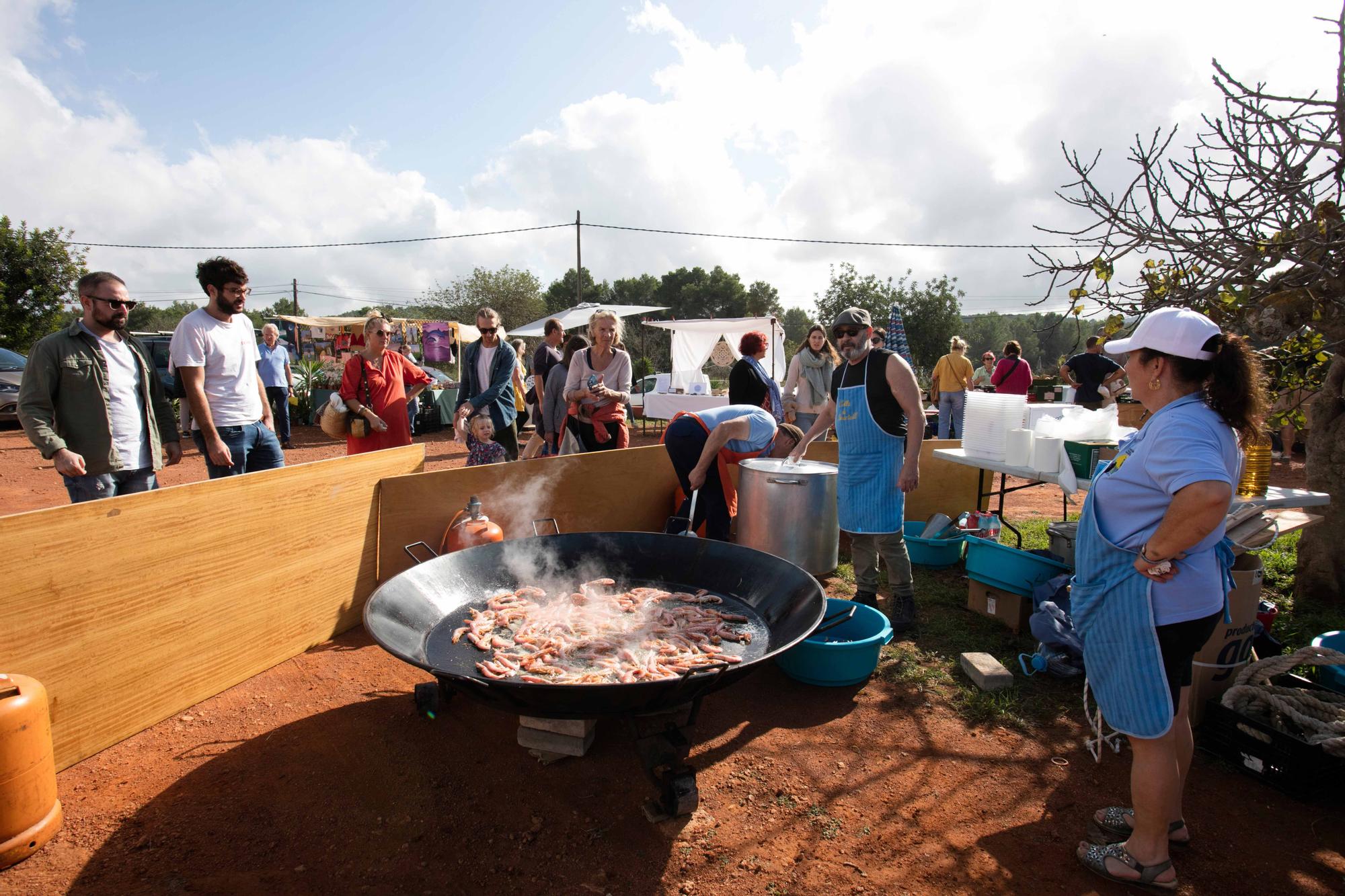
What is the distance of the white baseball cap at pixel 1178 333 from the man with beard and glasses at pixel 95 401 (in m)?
4.42

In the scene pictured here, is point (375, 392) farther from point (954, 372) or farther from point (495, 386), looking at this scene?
point (954, 372)

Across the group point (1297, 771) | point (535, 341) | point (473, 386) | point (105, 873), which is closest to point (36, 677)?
point (105, 873)

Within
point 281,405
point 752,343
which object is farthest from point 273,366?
point 752,343

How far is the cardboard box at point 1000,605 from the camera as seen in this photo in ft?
13.9

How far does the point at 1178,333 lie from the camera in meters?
2.02

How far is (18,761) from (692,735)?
7.81 feet

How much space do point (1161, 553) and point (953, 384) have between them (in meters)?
8.55

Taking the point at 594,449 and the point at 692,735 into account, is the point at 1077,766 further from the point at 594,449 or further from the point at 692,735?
the point at 594,449

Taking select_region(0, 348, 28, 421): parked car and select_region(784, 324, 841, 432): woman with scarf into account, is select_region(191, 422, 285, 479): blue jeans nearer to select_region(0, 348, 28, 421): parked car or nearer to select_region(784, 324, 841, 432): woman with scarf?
select_region(784, 324, 841, 432): woman with scarf

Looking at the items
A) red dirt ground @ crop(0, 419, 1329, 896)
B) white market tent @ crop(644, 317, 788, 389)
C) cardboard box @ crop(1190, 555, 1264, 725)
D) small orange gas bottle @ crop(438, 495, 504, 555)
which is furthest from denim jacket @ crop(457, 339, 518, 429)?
white market tent @ crop(644, 317, 788, 389)

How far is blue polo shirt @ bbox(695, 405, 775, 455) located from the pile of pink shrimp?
1659mm

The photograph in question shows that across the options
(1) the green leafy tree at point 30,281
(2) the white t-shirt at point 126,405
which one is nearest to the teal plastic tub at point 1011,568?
(2) the white t-shirt at point 126,405

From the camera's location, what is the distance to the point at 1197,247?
3627mm

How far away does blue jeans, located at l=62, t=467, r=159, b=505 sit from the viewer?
3389mm
